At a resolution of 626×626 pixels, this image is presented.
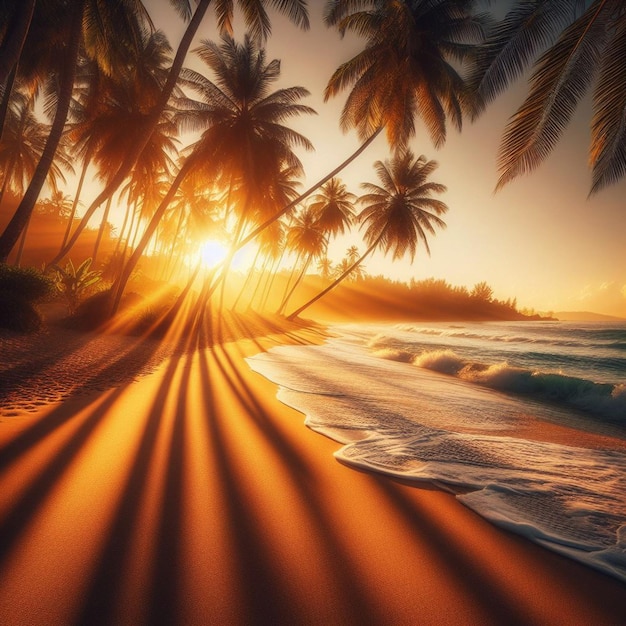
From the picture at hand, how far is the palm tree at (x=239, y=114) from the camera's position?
11648 mm

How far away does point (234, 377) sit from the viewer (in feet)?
17.0

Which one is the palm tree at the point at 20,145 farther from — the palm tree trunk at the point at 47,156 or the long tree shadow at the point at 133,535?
the long tree shadow at the point at 133,535

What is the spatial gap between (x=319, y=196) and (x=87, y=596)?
92.7 feet

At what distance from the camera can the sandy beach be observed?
1.18 meters

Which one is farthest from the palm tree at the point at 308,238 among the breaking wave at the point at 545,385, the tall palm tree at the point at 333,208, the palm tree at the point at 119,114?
the breaking wave at the point at 545,385

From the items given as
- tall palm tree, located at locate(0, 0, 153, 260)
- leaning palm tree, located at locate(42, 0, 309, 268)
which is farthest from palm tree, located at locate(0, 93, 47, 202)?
leaning palm tree, located at locate(42, 0, 309, 268)

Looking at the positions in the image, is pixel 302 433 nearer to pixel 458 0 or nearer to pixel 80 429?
pixel 80 429

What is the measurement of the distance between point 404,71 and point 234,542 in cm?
1270

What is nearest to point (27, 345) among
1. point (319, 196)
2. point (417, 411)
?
point (417, 411)

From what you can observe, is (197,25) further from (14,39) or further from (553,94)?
(553,94)

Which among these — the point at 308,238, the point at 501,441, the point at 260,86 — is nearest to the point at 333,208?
the point at 308,238

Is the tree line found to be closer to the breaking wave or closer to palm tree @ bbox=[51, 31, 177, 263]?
palm tree @ bbox=[51, 31, 177, 263]

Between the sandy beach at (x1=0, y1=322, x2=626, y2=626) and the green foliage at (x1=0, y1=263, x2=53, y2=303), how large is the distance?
5018mm

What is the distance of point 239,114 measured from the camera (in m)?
12.2
